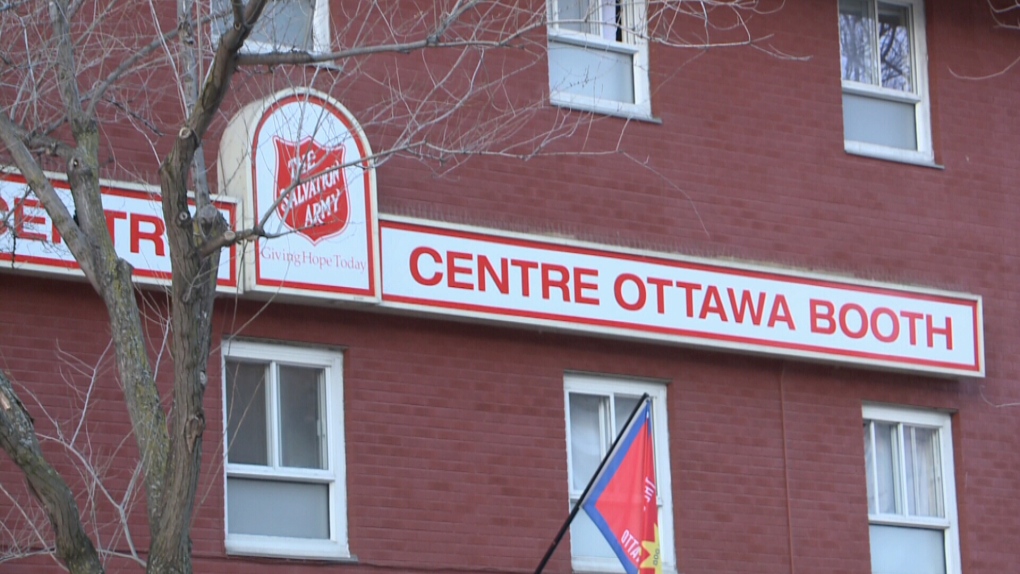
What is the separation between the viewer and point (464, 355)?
13641 millimetres

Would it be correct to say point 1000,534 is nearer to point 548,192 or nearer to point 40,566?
point 548,192

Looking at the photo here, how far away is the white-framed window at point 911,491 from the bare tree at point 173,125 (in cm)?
349

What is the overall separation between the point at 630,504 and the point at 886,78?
5.46m

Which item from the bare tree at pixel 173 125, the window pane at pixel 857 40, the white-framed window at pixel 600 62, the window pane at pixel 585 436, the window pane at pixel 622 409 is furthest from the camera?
the window pane at pixel 857 40

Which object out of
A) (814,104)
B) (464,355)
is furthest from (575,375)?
(814,104)

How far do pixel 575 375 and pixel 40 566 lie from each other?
4317 mm

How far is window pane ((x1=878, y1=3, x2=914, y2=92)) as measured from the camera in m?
16.6

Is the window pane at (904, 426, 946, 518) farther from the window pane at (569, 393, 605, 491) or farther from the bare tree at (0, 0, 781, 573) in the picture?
the bare tree at (0, 0, 781, 573)

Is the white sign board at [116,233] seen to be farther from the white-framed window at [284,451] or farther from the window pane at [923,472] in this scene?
the window pane at [923,472]

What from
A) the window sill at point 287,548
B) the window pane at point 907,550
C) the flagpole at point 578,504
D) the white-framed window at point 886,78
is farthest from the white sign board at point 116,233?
the white-framed window at point 886,78

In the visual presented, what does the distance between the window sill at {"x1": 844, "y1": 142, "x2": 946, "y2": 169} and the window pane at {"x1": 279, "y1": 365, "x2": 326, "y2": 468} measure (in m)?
5.18

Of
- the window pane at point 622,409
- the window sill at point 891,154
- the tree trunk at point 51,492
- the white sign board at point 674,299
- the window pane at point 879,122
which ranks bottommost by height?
the tree trunk at point 51,492

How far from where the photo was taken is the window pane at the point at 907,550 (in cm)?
1527

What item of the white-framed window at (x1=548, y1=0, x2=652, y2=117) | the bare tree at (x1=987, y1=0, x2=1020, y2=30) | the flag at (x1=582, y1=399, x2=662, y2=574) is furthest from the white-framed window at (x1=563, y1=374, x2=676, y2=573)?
the bare tree at (x1=987, y1=0, x2=1020, y2=30)
